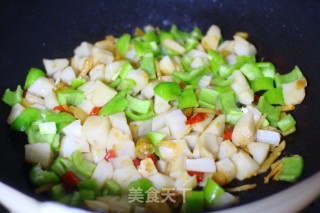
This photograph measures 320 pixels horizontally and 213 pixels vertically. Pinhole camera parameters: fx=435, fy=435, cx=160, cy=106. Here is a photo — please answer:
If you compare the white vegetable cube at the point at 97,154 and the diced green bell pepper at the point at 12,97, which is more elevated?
the diced green bell pepper at the point at 12,97

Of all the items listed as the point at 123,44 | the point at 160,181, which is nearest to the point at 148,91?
the point at 123,44

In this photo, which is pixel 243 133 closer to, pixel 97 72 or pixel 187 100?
pixel 187 100

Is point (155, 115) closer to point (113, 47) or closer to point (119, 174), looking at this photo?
point (119, 174)

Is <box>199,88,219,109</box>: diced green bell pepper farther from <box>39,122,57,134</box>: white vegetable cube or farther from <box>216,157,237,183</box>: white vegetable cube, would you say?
<box>39,122,57,134</box>: white vegetable cube

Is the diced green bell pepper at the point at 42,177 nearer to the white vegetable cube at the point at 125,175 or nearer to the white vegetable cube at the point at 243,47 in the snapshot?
the white vegetable cube at the point at 125,175

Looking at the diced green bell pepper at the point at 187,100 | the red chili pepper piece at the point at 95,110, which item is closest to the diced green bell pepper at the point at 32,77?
the red chili pepper piece at the point at 95,110

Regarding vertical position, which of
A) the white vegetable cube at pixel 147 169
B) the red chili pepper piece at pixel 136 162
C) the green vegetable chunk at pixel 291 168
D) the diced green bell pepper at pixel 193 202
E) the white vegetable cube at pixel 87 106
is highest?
the white vegetable cube at pixel 87 106

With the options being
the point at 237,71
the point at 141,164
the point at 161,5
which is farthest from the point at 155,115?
the point at 161,5
